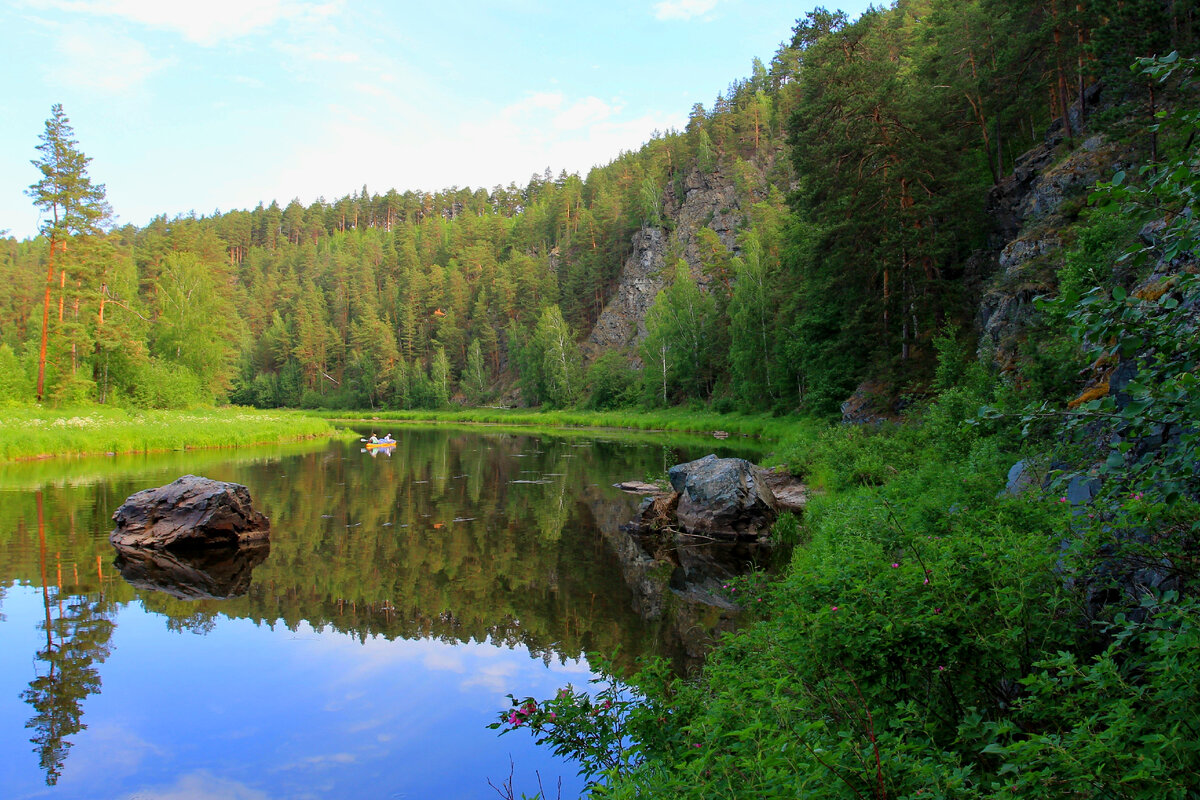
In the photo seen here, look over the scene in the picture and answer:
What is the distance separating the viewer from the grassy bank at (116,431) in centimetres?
2769

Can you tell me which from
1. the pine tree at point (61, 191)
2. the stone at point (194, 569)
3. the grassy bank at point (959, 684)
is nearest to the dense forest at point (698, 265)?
the pine tree at point (61, 191)

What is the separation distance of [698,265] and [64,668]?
76344 mm

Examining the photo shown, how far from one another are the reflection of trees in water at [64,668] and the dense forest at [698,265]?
20.7 m

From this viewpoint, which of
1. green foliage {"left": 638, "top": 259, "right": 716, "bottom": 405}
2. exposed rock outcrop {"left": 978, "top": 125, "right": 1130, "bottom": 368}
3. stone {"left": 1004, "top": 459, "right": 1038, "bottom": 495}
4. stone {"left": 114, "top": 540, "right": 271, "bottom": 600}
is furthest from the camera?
green foliage {"left": 638, "top": 259, "right": 716, "bottom": 405}

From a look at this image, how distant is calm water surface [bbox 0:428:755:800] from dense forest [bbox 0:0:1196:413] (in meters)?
14.4

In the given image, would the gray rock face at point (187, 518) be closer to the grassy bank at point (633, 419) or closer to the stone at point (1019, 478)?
the stone at point (1019, 478)

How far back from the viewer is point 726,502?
15688 mm

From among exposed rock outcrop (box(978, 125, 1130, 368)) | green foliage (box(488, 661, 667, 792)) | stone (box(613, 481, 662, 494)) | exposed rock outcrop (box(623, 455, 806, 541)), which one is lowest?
stone (box(613, 481, 662, 494))

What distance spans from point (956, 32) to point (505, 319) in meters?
72.0

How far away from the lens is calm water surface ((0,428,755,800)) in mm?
6422

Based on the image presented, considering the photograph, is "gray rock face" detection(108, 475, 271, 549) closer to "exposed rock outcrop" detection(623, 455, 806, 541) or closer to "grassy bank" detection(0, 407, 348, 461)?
"exposed rock outcrop" detection(623, 455, 806, 541)

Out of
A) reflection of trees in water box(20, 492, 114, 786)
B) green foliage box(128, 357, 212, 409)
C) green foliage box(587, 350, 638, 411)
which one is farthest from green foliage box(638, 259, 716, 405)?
reflection of trees in water box(20, 492, 114, 786)

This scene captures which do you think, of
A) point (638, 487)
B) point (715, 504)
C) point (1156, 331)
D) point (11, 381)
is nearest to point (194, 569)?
point (715, 504)

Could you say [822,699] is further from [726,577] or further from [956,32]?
[956,32]
